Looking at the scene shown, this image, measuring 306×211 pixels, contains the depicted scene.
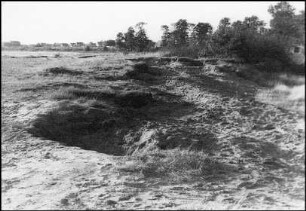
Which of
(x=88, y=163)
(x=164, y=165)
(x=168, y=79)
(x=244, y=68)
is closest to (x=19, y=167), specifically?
(x=88, y=163)

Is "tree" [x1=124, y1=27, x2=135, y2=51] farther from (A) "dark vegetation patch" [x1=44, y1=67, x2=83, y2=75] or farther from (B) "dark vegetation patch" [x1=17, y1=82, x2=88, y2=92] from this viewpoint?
(A) "dark vegetation patch" [x1=44, y1=67, x2=83, y2=75]

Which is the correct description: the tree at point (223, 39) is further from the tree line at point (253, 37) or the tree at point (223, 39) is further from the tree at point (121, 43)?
the tree at point (121, 43)

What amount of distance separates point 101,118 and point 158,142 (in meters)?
2.03

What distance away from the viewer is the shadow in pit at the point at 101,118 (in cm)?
785

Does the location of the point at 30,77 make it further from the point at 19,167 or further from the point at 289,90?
the point at 289,90

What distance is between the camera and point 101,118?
28.8 feet

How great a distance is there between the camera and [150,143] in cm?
730

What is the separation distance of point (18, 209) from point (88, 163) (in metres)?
1.51

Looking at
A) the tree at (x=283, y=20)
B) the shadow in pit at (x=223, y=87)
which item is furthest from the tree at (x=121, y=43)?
the tree at (x=283, y=20)

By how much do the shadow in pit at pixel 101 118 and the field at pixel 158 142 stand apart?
23 mm

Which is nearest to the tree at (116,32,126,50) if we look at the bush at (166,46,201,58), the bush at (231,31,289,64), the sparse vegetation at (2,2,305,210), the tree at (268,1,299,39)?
the sparse vegetation at (2,2,305,210)

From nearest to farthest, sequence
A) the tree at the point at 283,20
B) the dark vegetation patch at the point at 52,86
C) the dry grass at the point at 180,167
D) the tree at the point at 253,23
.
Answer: the tree at the point at 283,20
the tree at the point at 253,23
the dry grass at the point at 180,167
the dark vegetation patch at the point at 52,86

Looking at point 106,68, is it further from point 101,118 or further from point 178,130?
point 178,130

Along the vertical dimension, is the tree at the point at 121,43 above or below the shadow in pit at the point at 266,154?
above
